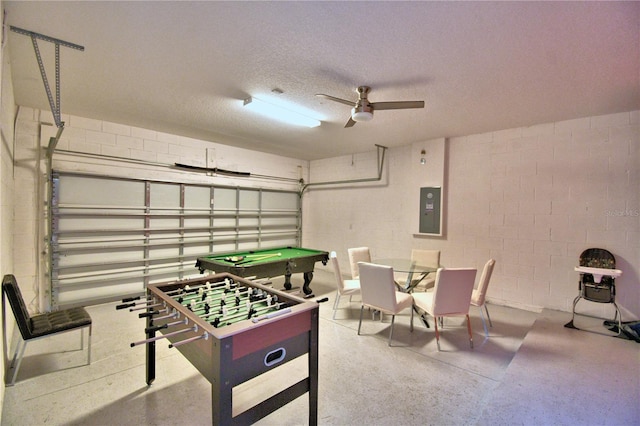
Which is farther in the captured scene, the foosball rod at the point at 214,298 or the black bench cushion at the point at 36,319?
the black bench cushion at the point at 36,319

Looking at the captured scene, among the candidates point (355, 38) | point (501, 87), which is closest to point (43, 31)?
point (355, 38)

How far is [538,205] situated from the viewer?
3977 millimetres

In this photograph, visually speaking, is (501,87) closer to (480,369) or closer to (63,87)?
(480,369)

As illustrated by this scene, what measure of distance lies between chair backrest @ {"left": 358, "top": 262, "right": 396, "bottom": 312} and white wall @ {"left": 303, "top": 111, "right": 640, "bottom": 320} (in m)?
2.28

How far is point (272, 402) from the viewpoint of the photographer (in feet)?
5.34

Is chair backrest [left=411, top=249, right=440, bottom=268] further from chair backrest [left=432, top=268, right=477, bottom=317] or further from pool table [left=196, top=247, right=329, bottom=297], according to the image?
pool table [left=196, top=247, right=329, bottom=297]

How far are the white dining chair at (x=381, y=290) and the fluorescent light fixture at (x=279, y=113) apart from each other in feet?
6.63

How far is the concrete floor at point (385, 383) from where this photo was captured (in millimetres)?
1914

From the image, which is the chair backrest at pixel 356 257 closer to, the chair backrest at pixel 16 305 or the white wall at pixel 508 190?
the white wall at pixel 508 190

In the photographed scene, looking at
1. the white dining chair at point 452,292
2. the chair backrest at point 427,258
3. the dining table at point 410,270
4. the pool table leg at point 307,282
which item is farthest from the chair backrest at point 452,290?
the pool table leg at point 307,282

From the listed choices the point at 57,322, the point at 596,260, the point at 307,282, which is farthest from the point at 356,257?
the point at 57,322

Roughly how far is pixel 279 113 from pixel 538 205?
3.76 meters

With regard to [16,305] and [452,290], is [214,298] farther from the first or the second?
[452,290]

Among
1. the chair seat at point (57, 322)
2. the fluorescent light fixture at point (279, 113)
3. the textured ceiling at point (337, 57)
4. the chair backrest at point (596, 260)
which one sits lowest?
the chair seat at point (57, 322)
